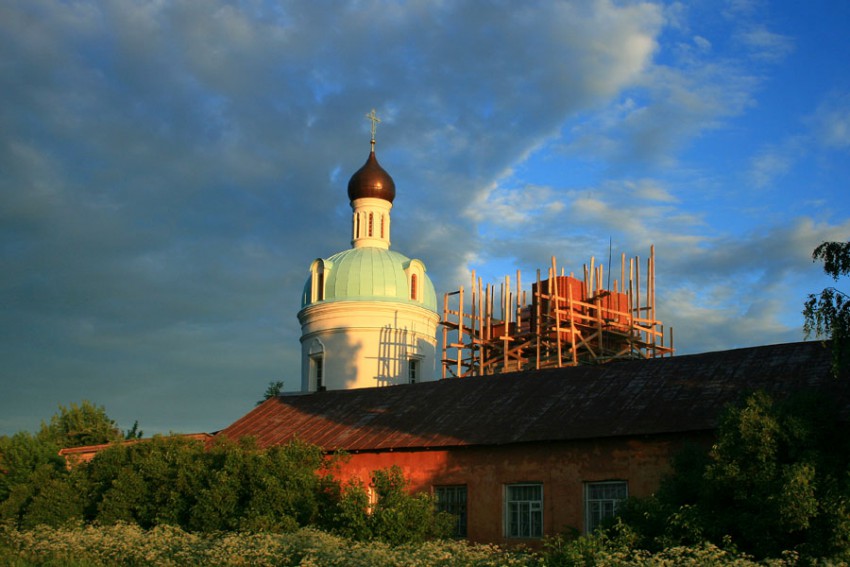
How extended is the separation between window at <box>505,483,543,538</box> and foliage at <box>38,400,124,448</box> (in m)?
17.9

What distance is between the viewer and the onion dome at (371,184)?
36219 millimetres

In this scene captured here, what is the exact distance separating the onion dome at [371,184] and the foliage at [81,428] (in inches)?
476


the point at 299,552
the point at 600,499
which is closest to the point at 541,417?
the point at 600,499

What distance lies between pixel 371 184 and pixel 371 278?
4135 mm

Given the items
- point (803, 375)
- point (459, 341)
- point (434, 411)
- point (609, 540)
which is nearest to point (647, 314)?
point (459, 341)

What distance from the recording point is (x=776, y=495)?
14477mm

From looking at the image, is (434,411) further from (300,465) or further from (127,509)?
(127,509)

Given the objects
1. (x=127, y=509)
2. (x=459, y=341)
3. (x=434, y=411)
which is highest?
(x=459, y=341)

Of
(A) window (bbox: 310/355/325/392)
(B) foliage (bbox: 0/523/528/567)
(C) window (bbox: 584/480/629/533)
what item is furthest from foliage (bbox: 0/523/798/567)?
(A) window (bbox: 310/355/325/392)

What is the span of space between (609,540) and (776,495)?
2.77 metres

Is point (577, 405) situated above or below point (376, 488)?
above

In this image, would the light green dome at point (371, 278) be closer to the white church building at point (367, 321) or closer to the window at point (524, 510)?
the white church building at point (367, 321)

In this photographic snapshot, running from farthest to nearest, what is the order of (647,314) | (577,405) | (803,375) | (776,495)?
1. (647,314)
2. (577,405)
3. (803,375)
4. (776,495)

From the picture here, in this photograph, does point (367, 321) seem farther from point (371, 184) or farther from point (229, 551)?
point (229, 551)
